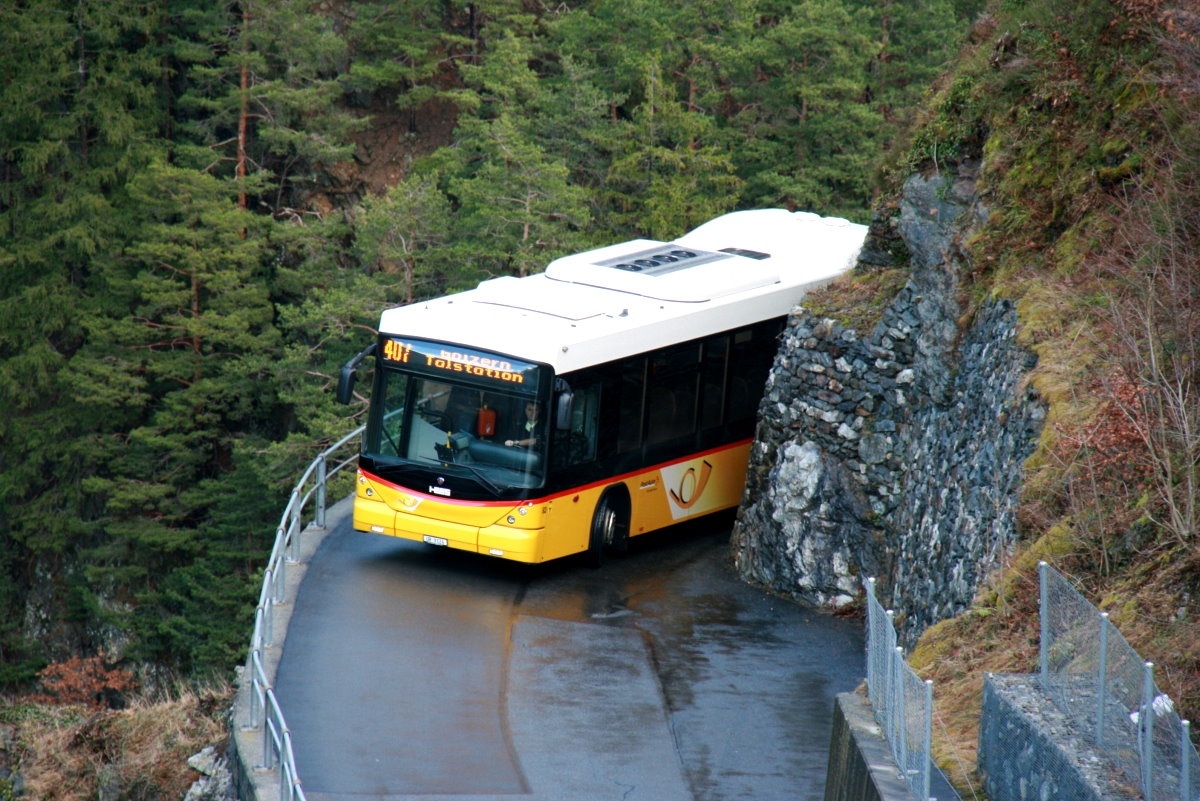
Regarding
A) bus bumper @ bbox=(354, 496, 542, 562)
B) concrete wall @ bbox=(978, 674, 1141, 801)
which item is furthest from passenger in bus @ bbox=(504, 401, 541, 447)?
concrete wall @ bbox=(978, 674, 1141, 801)

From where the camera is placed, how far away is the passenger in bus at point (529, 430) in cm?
1512

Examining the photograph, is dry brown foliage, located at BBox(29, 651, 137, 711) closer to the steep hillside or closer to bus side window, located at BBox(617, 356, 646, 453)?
bus side window, located at BBox(617, 356, 646, 453)

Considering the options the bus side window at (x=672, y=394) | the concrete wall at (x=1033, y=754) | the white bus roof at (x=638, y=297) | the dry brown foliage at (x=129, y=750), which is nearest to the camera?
the concrete wall at (x=1033, y=754)

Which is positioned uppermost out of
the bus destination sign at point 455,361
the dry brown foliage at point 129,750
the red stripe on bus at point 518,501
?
the bus destination sign at point 455,361

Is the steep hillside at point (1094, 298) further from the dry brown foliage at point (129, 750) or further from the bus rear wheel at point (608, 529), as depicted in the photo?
the dry brown foliage at point (129, 750)

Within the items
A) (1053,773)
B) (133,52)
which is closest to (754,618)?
(1053,773)

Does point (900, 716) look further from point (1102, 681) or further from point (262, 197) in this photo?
point (262, 197)

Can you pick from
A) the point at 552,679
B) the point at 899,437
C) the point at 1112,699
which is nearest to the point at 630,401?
the point at 899,437

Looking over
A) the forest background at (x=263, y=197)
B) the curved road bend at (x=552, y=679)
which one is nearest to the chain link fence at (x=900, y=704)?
the curved road bend at (x=552, y=679)

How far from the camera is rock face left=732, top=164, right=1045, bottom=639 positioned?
13.2m

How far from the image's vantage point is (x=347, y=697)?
12.8 metres

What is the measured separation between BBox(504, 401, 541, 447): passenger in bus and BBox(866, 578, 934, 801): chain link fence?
6113mm

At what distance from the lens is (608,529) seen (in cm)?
1658

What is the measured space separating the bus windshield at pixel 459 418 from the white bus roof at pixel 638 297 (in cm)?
Answer: 22
